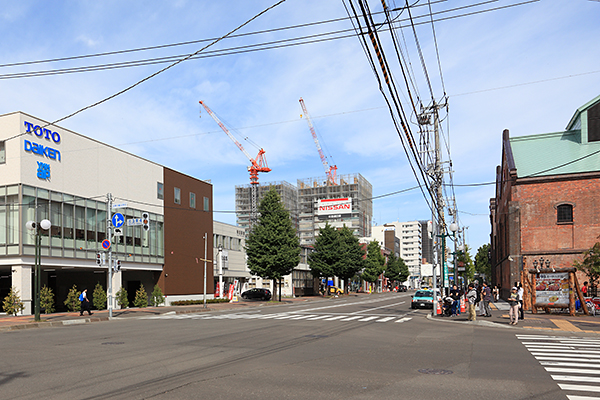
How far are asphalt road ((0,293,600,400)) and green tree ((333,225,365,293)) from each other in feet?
170

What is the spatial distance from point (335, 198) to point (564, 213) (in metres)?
122

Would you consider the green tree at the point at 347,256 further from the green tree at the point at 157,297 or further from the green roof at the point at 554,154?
the green tree at the point at 157,297

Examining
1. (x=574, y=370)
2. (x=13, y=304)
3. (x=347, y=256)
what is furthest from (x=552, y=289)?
(x=347, y=256)

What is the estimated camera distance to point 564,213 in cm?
4009

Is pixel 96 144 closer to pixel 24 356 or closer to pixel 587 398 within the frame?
pixel 24 356

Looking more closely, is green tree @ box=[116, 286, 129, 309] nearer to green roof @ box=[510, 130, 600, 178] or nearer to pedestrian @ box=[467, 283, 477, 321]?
pedestrian @ box=[467, 283, 477, 321]

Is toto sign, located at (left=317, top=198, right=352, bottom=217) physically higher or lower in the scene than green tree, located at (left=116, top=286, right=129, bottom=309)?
higher

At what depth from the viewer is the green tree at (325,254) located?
70.2m

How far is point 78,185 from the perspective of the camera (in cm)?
3619

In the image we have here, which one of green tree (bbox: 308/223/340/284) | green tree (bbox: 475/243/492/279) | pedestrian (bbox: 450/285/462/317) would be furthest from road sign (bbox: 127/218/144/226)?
green tree (bbox: 475/243/492/279)

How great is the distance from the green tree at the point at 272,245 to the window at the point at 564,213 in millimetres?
25368

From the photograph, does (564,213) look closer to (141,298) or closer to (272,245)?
(272,245)

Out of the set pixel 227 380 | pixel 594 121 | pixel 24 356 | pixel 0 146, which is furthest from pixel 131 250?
pixel 594 121

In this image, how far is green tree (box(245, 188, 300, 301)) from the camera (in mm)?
52469
